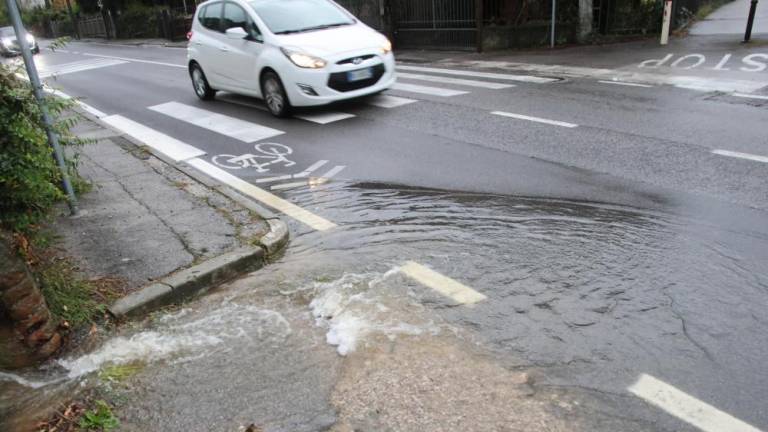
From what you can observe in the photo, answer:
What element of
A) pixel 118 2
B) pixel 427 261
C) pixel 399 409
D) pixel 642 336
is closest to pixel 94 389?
pixel 399 409

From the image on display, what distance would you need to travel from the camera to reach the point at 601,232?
476 cm

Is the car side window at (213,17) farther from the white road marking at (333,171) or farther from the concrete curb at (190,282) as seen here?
the concrete curb at (190,282)

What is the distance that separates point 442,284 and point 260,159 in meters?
4.27

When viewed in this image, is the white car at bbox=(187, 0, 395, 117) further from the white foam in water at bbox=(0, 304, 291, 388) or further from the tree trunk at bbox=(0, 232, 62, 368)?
the tree trunk at bbox=(0, 232, 62, 368)

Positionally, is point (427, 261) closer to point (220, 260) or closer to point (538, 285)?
point (538, 285)

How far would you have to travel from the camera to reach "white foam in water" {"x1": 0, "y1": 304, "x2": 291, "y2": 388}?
3371 mm

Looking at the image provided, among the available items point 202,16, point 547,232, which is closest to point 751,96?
point 547,232

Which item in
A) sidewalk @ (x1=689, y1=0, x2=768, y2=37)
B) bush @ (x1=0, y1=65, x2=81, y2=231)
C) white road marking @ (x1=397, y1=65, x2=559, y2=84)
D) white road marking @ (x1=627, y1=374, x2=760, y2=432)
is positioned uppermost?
bush @ (x1=0, y1=65, x2=81, y2=231)

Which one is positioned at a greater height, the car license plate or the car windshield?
the car windshield

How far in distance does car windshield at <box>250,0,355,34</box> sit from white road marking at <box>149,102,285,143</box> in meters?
1.68

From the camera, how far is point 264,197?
613 cm

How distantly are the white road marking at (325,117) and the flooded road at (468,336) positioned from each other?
15.4ft

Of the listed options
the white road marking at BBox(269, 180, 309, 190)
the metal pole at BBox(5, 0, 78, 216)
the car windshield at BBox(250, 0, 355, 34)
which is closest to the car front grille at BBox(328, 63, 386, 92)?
the car windshield at BBox(250, 0, 355, 34)

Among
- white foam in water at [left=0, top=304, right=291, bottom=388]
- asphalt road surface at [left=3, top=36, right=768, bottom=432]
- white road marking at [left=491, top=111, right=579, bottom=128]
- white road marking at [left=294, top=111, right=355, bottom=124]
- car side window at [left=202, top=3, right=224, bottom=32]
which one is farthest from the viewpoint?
car side window at [left=202, top=3, right=224, bottom=32]
